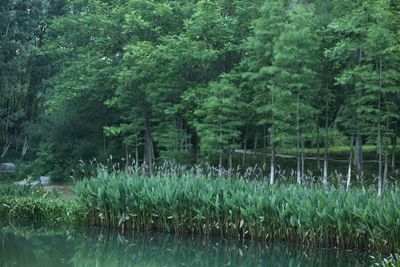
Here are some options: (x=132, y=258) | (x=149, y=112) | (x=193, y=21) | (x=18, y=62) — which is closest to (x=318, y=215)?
(x=132, y=258)

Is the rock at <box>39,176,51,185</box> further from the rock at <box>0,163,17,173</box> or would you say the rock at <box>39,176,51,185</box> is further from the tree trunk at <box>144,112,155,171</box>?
the tree trunk at <box>144,112,155,171</box>

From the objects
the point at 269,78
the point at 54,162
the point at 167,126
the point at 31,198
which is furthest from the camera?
the point at 54,162

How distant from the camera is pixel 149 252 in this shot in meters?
10.9

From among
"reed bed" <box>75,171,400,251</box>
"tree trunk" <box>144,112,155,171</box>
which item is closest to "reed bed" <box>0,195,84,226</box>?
"reed bed" <box>75,171,400,251</box>

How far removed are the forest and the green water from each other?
5.66 metres

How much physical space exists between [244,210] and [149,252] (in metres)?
2.13

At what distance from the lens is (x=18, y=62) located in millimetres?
24484

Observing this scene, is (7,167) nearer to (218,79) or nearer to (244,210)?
(218,79)

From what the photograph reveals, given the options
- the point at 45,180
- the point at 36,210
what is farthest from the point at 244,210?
the point at 45,180

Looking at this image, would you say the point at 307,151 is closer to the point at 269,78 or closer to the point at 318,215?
the point at 269,78

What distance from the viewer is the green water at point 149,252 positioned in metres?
10.0

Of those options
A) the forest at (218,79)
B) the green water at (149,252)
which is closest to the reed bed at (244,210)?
the green water at (149,252)

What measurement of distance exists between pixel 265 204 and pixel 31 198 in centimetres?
665

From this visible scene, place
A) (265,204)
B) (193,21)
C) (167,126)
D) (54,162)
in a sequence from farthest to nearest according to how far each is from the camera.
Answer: (54,162)
(167,126)
(193,21)
(265,204)
